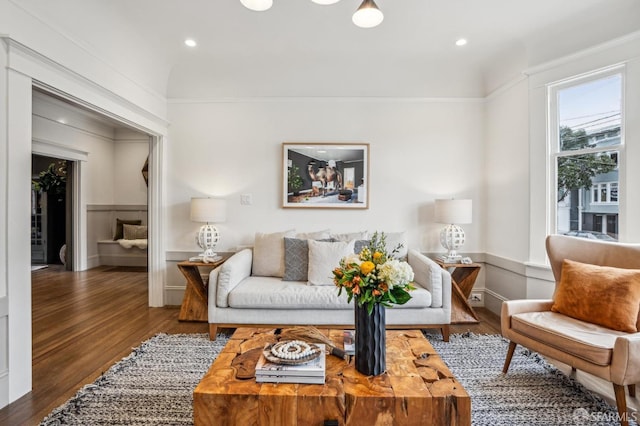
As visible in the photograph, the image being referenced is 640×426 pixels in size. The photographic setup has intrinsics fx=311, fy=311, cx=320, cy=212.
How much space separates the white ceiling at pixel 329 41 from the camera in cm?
258

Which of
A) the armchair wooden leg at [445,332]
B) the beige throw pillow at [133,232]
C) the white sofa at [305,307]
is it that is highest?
the beige throw pillow at [133,232]

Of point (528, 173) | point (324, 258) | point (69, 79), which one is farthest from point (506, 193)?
point (69, 79)

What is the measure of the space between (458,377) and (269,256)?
78.5 inches

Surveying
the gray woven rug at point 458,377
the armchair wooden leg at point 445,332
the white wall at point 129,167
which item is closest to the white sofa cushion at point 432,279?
the armchair wooden leg at point 445,332

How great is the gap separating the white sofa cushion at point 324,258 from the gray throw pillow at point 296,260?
144 millimetres

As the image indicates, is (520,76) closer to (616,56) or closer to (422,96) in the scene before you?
(616,56)

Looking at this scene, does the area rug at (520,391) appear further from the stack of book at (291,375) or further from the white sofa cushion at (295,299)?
the stack of book at (291,375)

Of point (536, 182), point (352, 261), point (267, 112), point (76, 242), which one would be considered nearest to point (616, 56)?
point (536, 182)

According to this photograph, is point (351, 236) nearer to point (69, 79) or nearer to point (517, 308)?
point (517, 308)

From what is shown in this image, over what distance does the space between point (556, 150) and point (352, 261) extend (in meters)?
2.73

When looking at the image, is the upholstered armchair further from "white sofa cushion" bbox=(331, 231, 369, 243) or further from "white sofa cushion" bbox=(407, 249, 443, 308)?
"white sofa cushion" bbox=(331, 231, 369, 243)

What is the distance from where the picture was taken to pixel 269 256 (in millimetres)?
3291

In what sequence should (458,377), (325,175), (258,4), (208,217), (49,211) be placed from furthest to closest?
(49,211) → (325,175) → (208,217) → (458,377) → (258,4)

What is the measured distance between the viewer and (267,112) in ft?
12.3
